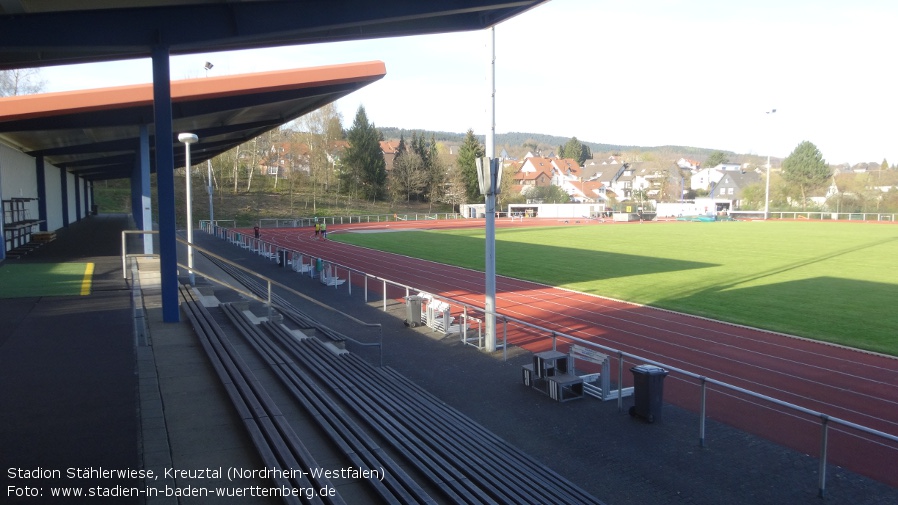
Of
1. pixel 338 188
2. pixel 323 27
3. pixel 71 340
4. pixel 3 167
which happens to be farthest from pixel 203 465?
pixel 338 188

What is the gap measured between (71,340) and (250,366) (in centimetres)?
317

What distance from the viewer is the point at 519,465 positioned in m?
6.61

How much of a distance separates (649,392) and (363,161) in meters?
73.8

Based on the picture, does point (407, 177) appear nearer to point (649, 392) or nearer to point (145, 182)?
point (145, 182)

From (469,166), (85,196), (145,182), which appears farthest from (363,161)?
(145,182)

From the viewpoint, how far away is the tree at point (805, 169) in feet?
299

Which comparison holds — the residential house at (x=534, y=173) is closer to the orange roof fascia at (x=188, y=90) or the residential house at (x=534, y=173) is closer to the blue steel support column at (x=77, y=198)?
the blue steel support column at (x=77, y=198)

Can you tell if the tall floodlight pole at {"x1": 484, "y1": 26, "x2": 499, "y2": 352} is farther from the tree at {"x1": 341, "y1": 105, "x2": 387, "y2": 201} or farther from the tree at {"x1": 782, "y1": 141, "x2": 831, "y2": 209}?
the tree at {"x1": 782, "y1": 141, "x2": 831, "y2": 209}

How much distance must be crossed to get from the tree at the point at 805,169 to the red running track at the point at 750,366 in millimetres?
86490

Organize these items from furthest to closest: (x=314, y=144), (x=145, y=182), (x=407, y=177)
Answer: (x=407, y=177) < (x=314, y=144) < (x=145, y=182)

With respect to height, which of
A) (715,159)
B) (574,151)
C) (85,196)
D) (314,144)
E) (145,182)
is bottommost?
(85,196)

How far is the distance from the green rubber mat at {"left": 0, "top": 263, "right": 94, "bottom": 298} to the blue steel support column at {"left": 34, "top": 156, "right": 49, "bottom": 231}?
1148 cm

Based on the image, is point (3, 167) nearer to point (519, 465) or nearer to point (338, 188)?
point (519, 465)

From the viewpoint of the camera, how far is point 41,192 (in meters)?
29.6
